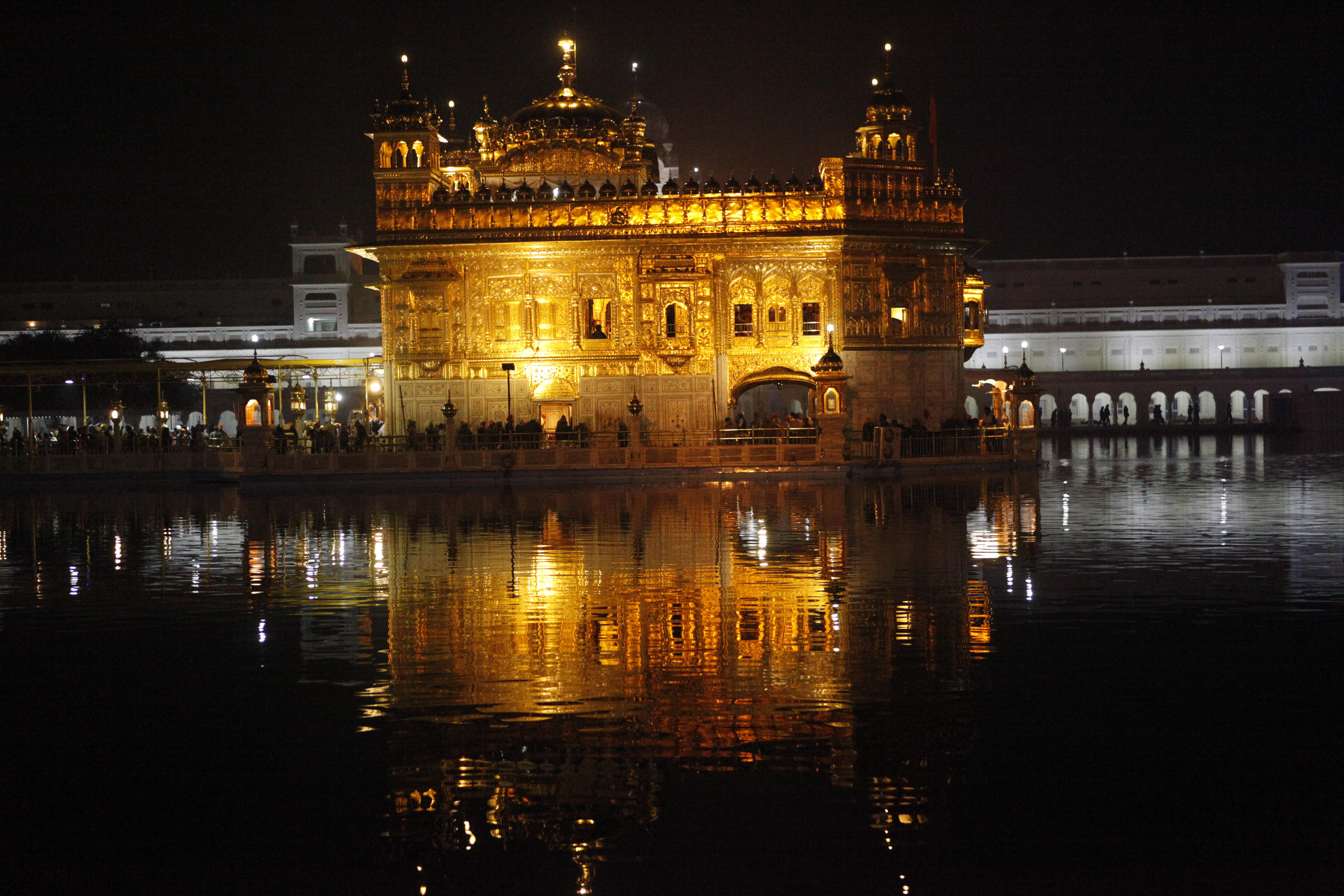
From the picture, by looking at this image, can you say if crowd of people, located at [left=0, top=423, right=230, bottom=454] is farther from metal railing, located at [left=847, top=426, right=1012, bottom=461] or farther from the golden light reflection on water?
metal railing, located at [left=847, top=426, right=1012, bottom=461]

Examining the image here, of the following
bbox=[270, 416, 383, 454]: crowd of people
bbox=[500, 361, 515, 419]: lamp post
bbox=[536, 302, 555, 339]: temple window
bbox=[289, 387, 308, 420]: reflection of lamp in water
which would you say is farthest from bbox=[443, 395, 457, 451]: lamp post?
bbox=[289, 387, 308, 420]: reflection of lamp in water

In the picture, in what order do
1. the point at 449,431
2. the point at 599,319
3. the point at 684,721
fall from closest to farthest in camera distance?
the point at 684,721 → the point at 449,431 → the point at 599,319

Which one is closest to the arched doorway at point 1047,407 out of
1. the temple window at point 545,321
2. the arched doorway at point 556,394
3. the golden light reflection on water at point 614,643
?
the arched doorway at point 556,394

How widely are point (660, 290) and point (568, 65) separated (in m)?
10.3

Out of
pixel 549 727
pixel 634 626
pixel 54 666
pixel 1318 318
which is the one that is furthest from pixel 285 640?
pixel 1318 318

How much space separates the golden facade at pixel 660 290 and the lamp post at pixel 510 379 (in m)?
0.17

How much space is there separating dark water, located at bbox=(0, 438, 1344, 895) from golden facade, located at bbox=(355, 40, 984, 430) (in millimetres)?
22060

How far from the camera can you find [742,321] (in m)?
38.3

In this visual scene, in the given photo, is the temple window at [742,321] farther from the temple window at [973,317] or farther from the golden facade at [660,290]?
the temple window at [973,317]

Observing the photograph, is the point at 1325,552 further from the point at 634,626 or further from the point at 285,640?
the point at 285,640

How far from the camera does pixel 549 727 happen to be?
7.82 metres

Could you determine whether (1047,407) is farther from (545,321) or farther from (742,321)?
(545,321)

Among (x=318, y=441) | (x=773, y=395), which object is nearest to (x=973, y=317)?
(x=773, y=395)

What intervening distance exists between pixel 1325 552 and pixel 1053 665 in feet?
23.7
